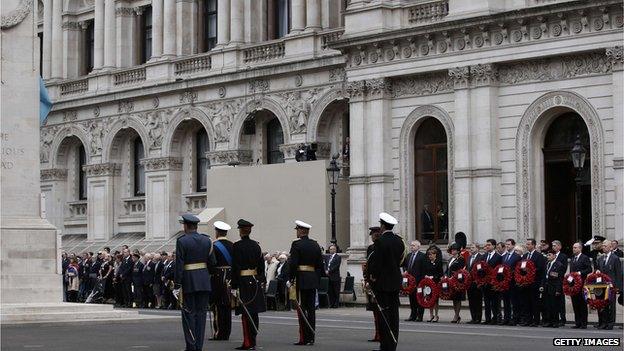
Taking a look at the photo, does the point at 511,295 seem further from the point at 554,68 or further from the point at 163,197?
the point at 163,197

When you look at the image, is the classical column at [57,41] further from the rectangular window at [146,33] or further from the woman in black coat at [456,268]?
the woman in black coat at [456,268]

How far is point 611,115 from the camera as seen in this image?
3809cm

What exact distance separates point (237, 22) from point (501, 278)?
2359cm

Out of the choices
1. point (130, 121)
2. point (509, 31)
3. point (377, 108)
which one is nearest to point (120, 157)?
point (130, 121)

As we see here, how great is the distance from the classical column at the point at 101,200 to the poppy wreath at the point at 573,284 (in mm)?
31670

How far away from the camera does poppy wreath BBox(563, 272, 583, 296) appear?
30.0m

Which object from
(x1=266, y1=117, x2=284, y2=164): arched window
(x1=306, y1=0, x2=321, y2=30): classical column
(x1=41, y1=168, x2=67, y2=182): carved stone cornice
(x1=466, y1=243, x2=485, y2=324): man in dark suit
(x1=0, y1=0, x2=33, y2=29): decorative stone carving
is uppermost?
(x1=306, y1=0, x2=321, y2=30): classical column

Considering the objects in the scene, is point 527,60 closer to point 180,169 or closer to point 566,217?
point 566,217

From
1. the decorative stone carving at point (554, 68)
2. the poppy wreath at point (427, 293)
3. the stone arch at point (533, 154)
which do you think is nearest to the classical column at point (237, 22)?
the decorative stone carving at point (554, 68)

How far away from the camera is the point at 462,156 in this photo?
41.4 m

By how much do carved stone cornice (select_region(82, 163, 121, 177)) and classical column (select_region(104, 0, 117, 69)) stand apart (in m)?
4.00

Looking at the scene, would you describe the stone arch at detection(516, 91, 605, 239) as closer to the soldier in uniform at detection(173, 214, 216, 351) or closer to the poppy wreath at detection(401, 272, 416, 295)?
the poppy wreath at detection(401, 272, 416, 295)

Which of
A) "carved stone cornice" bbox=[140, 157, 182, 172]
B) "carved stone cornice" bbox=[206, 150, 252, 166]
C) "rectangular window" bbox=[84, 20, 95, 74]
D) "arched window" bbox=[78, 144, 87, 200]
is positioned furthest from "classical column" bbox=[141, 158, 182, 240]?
"rectangular window" bbox=[84, 20, 95, 74]

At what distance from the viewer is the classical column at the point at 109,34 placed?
195 feet
